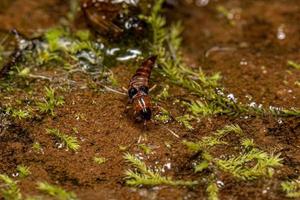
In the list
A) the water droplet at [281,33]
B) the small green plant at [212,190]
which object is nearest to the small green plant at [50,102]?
the small green plant at [212,190]

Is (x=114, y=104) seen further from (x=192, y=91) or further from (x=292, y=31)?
(x=292, y=31)

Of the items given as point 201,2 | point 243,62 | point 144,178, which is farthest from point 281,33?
point 144,178

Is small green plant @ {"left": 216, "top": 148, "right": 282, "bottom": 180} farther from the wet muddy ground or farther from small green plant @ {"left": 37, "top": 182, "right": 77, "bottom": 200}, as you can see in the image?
small green plant @ {"left": 37, "top": 182, "right": 77, "bottom": 200}

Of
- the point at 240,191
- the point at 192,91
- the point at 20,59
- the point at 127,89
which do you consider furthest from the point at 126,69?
the point at 240,191

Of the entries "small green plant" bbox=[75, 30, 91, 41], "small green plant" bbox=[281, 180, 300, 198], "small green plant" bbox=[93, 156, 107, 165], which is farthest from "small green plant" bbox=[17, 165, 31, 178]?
"small green plant" bbox=[281, 180, 300, 198]

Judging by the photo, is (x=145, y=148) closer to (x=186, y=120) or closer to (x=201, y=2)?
(x=186, y=120)

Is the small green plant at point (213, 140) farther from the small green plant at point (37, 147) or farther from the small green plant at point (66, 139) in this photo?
the small green plant at point (37, 147)
